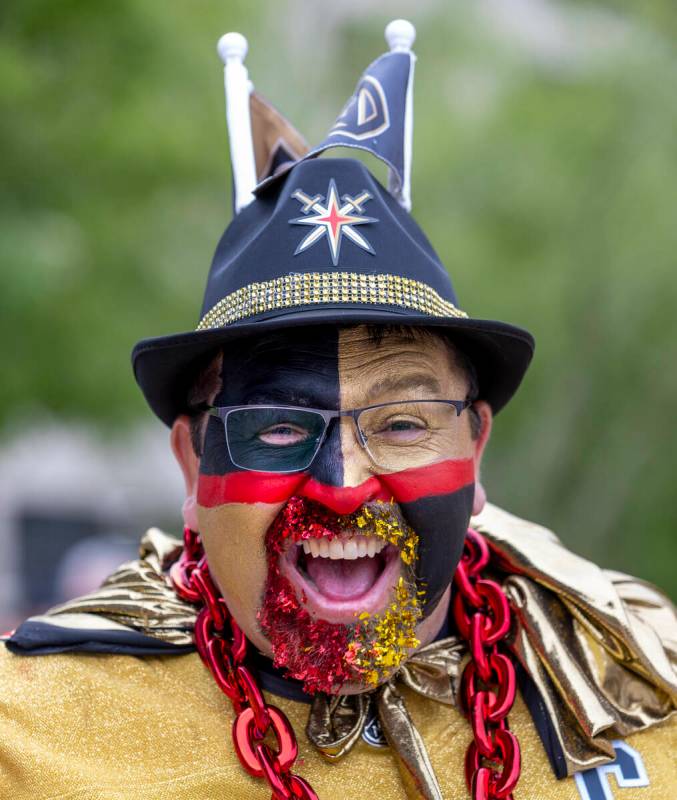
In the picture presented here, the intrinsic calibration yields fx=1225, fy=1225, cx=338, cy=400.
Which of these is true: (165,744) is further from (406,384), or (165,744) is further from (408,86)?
(408,86)

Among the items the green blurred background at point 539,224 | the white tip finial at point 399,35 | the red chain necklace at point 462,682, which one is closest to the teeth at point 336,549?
the red chain necklace at point 462,682

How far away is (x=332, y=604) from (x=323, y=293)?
707 mm

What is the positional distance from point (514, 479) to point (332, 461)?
11869mm

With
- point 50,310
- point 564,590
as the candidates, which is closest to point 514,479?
Answer: point 50,310

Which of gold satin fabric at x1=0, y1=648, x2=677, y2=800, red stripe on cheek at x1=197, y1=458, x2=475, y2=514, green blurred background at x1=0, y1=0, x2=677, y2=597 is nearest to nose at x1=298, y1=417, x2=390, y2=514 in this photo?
red stripe on cheek at x1=197, y1=458, x2=475, y2=514

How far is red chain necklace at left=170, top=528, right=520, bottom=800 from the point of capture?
285 cm

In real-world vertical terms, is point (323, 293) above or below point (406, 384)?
above

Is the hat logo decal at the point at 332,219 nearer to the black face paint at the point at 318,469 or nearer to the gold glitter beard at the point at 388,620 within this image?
the black face paint at the point at 318,469

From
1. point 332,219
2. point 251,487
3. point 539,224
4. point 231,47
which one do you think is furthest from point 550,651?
point 539,224

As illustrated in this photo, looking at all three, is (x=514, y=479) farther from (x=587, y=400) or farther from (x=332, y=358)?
(x=332, y=358)

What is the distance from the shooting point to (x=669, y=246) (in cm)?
1312

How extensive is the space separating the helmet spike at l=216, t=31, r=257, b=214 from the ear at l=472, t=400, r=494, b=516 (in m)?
0.83

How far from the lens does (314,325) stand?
280cm

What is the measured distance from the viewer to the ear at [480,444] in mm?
3150
